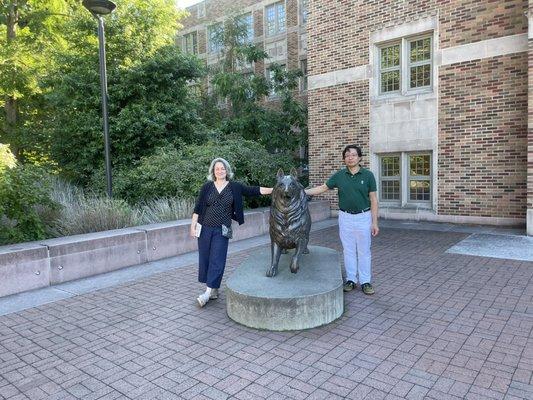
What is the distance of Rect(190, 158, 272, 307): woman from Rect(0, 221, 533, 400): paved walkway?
43 centimetres

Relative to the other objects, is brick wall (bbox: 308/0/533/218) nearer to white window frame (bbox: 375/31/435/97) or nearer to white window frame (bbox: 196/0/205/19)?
white window frame (bbox: 375/31/435/97)

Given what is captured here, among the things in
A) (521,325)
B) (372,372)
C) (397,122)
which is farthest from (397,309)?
(397,122)

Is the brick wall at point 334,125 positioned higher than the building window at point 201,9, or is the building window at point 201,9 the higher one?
the building window at point 201,9

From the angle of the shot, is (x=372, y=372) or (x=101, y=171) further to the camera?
(x=101, y=171)

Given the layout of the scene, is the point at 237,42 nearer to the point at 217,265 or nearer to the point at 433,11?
the point at 433,11

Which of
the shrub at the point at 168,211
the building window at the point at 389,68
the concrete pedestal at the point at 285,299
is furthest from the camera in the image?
the building window at the point at 389,68

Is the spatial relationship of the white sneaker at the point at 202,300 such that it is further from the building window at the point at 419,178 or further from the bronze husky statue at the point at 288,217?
the building window at the point at 419,178

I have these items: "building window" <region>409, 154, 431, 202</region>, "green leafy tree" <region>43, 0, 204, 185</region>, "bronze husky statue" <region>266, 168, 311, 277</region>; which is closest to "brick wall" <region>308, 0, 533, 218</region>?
"building window" <region>409, 154, 431, 202</region>

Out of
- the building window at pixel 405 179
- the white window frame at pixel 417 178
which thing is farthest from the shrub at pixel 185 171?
the white window frame at pixel 417 178

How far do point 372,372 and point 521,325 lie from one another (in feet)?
6.57

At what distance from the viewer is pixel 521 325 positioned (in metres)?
4.55

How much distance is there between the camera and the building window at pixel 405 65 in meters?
11.9

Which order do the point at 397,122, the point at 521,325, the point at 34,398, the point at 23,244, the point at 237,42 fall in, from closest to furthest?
the point at 34,398, the point at 521,325, the point at 23,244, the point at 397,122, the point at 237,42

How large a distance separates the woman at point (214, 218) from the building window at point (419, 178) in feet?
26.5
